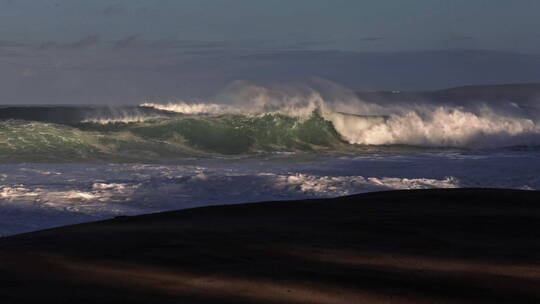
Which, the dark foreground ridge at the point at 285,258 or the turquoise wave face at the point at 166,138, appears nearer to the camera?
the dark foreground ridge at the point at 285,258

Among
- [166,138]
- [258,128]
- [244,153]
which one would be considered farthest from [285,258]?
[258,128]

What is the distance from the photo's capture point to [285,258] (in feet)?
16.5

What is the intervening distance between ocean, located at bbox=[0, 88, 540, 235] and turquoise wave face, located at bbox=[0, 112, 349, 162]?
5 centimetres

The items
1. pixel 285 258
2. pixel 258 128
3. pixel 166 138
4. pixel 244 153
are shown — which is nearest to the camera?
pixel 285 258

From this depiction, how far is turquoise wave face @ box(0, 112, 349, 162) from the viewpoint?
19.6 metres

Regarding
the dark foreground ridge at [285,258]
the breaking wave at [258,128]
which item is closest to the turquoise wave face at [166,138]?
the breaking wave at [258,128]

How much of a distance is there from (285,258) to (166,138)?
62.8 ft

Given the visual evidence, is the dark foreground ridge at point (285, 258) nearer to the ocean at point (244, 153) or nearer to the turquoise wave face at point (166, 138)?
the ocean at point (244, 153)

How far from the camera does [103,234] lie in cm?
603

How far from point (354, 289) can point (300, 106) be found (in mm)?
25136

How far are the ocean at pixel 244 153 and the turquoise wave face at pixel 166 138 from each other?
50mm

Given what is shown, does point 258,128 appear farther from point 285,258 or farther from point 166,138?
point 285,258

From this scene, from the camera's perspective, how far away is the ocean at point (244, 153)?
10375 millimetres

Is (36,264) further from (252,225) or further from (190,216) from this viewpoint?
(190,216)
